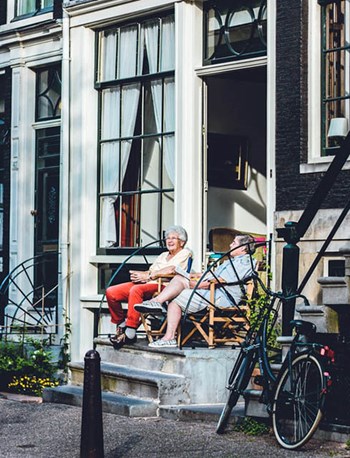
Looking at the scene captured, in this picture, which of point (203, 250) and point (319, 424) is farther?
point (203, 250)

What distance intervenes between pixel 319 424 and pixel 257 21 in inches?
218

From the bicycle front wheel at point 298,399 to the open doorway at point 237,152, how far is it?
5399 mm

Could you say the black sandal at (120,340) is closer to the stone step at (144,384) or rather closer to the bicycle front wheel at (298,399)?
the stone step at (144,384)

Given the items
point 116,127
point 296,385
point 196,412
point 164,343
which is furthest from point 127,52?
point 296,385

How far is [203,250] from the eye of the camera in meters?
13.6

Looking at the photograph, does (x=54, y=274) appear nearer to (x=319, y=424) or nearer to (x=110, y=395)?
(x=110, y=395)

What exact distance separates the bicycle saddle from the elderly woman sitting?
303cm

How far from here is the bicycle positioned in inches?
346

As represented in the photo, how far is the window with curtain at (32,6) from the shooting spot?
16297 millimetres

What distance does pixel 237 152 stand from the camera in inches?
584

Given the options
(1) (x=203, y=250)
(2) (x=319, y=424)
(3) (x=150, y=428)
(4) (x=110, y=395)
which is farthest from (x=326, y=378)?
(1) (x=203, y=250)

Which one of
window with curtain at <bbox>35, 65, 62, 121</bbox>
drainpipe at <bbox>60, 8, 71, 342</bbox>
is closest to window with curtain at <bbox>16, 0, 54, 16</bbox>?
window with curtain at <bbox>35, 65, 62, 121</bbox>

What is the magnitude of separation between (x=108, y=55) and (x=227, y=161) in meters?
2.00

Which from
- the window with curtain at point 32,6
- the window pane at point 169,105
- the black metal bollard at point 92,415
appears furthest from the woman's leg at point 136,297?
the window with curtain at point 32,6
